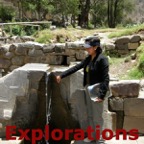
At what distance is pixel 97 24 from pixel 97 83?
116 ft

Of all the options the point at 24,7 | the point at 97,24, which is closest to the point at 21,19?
the point at 24,7

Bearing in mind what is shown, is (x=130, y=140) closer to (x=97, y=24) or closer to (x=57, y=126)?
(x=57, y=126)

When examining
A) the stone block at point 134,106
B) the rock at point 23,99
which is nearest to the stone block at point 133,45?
the stone block at point 134,106

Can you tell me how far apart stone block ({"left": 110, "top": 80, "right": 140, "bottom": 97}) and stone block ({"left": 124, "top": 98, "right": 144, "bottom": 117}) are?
0.29 ft

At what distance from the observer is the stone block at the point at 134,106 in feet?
17.8

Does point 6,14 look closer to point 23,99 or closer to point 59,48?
point 59,48

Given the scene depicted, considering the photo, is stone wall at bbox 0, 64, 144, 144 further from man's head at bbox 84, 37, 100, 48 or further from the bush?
the bush

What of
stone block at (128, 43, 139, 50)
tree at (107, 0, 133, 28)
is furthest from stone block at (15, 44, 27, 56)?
tree at (107, 0, 133, 28)

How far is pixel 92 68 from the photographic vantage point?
445 cm

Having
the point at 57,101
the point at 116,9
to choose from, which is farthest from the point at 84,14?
the point at 57,101

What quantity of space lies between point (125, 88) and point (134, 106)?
34 cm

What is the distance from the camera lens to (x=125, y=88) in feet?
17.7

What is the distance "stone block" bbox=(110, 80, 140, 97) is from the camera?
17.5 ft

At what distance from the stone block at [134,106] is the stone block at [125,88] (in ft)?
0.29
